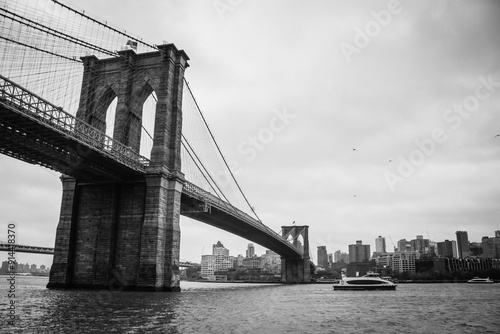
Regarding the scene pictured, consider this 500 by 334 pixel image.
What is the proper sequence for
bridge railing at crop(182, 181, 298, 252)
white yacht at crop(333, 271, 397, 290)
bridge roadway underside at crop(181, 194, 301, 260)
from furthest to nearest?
1. white yacht at crop(333, 271, 397, 290)
2. bridge roadway underside at crop(181, 194, 301, 260)
3. bridge railing at crop(182, 181, 298, 252)

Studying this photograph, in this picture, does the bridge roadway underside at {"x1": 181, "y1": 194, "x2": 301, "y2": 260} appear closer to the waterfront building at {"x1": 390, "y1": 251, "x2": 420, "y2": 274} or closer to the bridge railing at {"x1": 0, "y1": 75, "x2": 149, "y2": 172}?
the bridge railing at {"x1": 0, "y1": 75, "x2": 149, "y2": 172}

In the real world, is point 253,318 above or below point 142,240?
below

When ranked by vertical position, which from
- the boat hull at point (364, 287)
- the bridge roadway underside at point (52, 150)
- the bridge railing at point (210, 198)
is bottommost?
the boat hull at point (364, 287)

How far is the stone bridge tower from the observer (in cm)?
3903

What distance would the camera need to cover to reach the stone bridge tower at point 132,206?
39031mm

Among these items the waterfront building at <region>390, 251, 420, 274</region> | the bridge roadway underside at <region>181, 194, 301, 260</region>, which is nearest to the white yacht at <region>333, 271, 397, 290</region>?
the bridge roadway underside at <region>181, 194, 301, 260</region>

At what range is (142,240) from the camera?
38594 mm

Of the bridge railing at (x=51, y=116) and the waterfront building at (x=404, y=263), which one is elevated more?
the bridge railing at (x=51, y=116)

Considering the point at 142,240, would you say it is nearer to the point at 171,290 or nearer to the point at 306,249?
the point at 171,290

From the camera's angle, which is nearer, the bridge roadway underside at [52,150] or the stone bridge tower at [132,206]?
the bridge roadway underside at [52,150]

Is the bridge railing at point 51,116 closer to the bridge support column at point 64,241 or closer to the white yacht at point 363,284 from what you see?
the bridge support column at point 64,241

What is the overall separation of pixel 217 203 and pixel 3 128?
Answer: 89.7 feet

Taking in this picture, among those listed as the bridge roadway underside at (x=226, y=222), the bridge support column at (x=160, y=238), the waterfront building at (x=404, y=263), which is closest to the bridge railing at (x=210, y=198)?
the bridge roadway underside at (x=226, y=222)

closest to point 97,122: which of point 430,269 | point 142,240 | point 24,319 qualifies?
point 142,240
